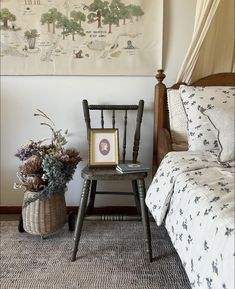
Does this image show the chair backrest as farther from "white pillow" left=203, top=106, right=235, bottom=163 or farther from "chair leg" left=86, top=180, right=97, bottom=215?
"white pillow" left=203, top=106, right=235, bottom=163

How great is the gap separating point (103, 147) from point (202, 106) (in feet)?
2.21

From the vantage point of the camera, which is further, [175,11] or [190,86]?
[175,11]

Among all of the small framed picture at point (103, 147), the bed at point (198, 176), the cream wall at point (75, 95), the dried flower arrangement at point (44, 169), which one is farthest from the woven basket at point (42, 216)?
the bed at point (198, 176)

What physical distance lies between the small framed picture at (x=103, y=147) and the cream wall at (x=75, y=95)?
0.30 meters

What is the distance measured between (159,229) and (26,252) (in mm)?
888

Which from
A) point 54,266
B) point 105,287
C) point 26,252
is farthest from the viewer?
point 26,252

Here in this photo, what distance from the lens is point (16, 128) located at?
96.2 inches

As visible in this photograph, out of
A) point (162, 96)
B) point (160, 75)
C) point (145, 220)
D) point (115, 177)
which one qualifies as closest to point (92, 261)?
point (145, 220)

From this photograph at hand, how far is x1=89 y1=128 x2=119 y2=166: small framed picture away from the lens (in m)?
2.12

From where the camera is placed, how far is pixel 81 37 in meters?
2.29

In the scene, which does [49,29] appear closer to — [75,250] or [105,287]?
[75,250]

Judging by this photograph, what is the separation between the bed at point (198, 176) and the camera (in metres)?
1.09

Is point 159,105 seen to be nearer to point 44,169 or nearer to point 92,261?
point 44,169

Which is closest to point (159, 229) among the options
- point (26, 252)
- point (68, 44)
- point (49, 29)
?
point (26, 252)
